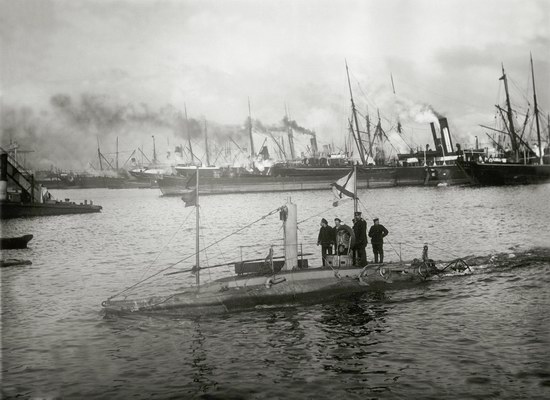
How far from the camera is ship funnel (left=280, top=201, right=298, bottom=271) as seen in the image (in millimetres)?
21719

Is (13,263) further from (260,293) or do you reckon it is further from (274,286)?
(274,286)

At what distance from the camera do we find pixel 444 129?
371 ft

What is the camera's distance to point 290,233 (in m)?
21.9

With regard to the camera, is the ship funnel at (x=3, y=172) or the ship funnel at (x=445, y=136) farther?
the ship funnel at (x=445, y=136)

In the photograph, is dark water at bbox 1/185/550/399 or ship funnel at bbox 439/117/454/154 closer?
dark water at bbox 1/185/550/399

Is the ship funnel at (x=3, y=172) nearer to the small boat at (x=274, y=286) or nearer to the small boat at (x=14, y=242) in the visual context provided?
the small boat at (x=14, y=242)

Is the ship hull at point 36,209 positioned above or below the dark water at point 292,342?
above

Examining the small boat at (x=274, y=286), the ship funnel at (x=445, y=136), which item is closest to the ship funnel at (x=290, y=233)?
the small boat at (x=274, y=286)

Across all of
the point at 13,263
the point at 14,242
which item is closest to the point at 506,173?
the point at 14,242

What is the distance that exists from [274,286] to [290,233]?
92.7 inches

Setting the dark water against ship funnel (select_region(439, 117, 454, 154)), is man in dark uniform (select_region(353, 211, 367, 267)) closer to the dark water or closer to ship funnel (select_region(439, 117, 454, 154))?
the dark water

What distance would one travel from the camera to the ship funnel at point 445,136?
110125 mm

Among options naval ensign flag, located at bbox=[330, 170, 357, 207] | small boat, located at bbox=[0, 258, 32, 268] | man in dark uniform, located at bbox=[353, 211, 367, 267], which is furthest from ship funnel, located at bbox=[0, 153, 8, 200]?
man in dark uniform, located at bbox=[353, 211, 367, 267]

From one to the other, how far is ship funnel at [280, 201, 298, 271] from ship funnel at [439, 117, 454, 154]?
93748mm
